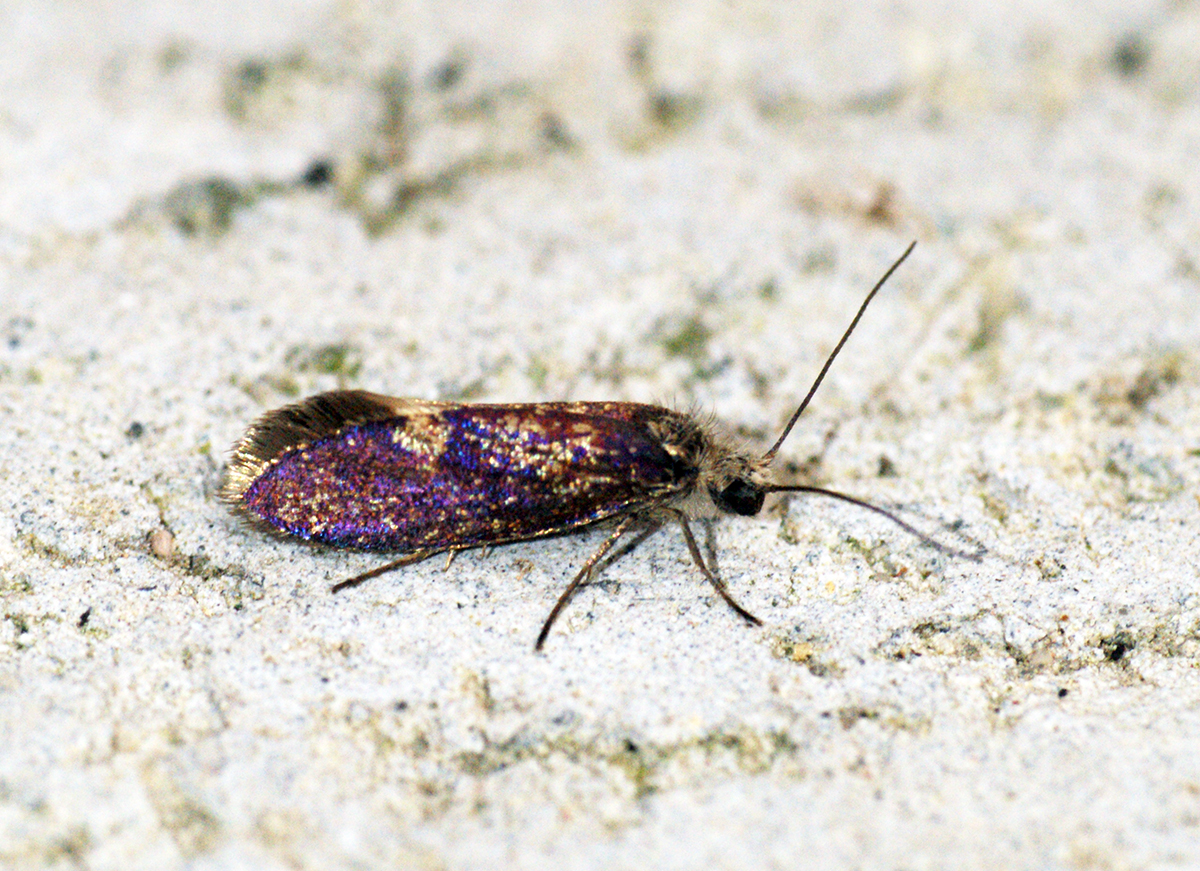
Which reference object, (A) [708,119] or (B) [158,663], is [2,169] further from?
(A) [708,119]

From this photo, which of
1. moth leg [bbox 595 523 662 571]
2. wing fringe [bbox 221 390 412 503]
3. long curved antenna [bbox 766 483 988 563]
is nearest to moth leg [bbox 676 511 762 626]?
moth leg [bbox 595 523 662 571]

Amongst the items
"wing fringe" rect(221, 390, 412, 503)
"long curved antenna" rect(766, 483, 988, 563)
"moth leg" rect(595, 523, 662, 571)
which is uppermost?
"wing fringe" rect(221, 390, 412, 503)

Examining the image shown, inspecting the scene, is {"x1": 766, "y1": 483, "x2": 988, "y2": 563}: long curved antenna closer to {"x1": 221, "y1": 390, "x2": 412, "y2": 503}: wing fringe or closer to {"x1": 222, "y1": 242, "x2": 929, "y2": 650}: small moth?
{"x1": 222, "y1": 242, "x2": 929, "y2": 650}: small moth

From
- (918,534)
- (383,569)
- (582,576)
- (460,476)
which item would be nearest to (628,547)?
(582,576)

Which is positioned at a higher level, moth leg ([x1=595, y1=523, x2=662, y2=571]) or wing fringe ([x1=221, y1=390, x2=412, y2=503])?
wing fringe ([x1=221, y1=390, x2=412, y2=503])

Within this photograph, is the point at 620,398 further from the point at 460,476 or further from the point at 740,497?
the point at 460,476

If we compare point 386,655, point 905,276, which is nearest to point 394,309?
point 386,655

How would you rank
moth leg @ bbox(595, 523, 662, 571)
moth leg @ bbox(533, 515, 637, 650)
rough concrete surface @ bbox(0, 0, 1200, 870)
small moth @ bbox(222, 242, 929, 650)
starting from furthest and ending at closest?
moth leg @ bbox(595, 523, 662, 571), small moth @ bbox(222, 242, 929, 650), moth leg @ bbox(533, 515, 637, 650), rough concrete surface @ bbox(0, 0, 1200, 870)
